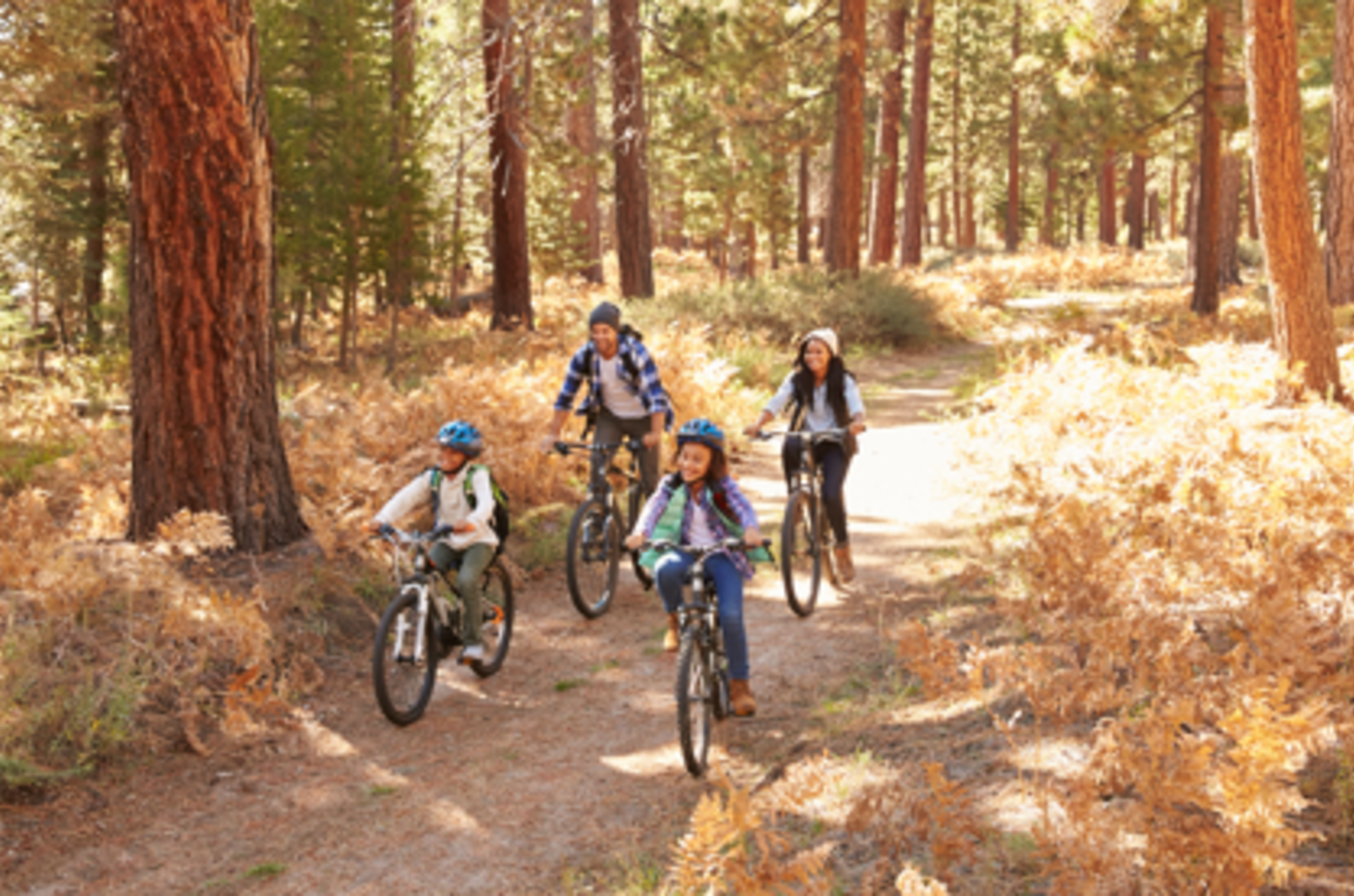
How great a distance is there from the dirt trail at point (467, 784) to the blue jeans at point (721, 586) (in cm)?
65

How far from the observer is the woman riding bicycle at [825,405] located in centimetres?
817

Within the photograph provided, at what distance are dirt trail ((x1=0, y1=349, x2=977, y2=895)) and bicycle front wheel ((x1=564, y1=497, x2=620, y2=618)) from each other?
0.20 meters

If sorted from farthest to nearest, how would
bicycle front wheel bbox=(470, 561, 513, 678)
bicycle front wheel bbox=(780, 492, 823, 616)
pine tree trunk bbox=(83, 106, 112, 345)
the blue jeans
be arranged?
pine tree trunk bbox=(83, 106, 112, 345) → bicycle front wheel bbox=(780, 492, 823, 616) → bicycle front wheel bbox=(470, 561, 513, 678) → the blue jeans

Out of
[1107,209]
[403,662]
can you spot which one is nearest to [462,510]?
[403,662]

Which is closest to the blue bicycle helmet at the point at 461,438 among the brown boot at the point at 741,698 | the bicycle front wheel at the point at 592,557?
the bicycle front wheel at the point at 592,557

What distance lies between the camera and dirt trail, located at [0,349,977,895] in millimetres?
4723

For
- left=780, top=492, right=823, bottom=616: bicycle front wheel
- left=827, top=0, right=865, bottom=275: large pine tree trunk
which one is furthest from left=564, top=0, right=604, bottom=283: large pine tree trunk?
left=780, top=492, right=823, bottom=616: bicycle front wheel

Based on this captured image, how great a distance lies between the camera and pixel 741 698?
5973 mm

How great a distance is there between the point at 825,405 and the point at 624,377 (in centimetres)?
168

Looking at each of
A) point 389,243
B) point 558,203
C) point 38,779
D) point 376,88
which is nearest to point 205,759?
point 38,779

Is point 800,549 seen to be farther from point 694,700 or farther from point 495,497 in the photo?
point 694,700

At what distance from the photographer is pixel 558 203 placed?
34.7 m

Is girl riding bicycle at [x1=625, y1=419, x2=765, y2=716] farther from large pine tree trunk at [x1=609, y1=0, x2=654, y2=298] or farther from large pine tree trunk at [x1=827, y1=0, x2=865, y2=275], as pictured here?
large pine tree trunk at [x1=827, y1=0, x2=865, y2=275]

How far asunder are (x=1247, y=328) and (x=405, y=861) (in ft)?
52.3
